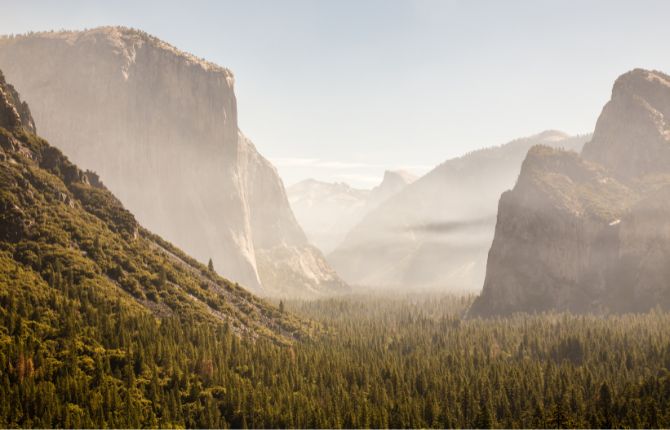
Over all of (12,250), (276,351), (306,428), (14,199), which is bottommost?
(306,428)

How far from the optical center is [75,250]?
15662 cm

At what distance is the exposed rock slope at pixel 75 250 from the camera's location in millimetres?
140750

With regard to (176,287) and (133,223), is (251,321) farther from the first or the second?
(133,223)

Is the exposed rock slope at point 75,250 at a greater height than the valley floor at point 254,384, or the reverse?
the exposed rock slope at point 75,250

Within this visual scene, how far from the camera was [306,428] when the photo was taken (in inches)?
4542

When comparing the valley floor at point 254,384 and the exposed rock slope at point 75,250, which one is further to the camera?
the exposed rock slope at point 75,250

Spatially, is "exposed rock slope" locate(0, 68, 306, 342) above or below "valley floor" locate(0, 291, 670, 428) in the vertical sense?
above

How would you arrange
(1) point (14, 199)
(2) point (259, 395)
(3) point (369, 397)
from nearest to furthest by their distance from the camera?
(2) point (259, 395), (3) point (369, 397), (1) point (14, 199)

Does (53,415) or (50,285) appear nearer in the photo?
(53,415)

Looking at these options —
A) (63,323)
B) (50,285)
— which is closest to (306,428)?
(63,323)

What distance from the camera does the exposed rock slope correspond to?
462 ft

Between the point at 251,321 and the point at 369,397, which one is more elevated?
the point at 251,321

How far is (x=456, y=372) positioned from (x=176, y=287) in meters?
79.7

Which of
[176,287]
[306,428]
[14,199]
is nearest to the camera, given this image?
[306,428]
